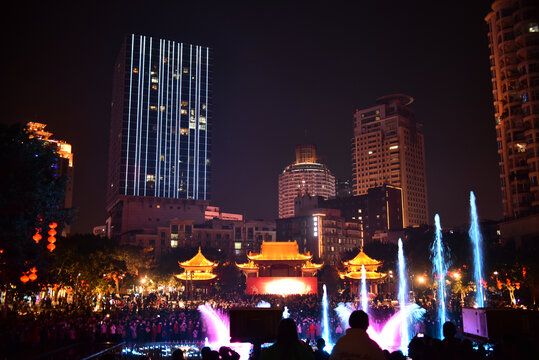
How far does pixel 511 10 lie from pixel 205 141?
264 ft

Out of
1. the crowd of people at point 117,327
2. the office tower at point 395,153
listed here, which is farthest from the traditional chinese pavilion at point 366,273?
the office tower at point 395,153

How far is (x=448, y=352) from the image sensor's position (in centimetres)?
754

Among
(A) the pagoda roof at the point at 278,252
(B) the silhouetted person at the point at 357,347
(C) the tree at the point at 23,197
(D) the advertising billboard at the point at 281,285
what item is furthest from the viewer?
(A) the pagoda roof at the point at 278,252

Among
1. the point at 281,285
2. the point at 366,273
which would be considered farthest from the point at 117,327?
the point at 366,273

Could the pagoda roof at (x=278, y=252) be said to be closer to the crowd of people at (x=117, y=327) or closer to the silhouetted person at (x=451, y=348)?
the crowd of people at (x=117, y=327)

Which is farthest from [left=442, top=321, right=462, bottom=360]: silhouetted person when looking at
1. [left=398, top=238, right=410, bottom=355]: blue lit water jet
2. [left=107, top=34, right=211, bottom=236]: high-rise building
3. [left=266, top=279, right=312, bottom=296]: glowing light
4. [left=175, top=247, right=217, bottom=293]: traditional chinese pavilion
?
[left=107, top=34, right=211, bottom=236]: high-rise building

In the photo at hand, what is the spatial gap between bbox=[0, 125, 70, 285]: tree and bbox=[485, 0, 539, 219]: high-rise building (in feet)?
172

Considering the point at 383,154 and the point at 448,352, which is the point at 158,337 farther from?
the point at 383,154

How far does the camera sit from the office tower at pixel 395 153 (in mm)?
163250

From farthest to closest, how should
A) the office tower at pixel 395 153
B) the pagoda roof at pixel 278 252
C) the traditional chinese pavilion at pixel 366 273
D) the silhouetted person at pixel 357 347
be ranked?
1. the office tower at pixel 395 153
2. the pagoda roof at pixel 278 252
3. the traditional chinese pavilion at pixel 366 273
4. the silhouetted person at pixel 357 347

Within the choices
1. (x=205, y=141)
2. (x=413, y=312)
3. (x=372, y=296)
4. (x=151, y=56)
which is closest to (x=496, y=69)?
(x=372, y=296)

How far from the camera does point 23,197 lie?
1970 centimetres

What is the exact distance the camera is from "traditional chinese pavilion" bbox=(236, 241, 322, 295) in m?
56.2

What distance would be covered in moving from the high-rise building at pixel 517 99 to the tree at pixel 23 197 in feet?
172
